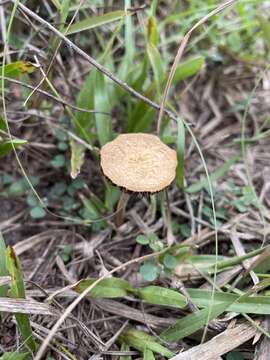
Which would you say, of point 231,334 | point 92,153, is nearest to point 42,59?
point 92,153

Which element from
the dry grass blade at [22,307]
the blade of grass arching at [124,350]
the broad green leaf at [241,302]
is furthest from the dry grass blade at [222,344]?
the dry grass blade at [22,307]

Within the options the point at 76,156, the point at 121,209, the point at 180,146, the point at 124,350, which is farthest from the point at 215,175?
the point at 124,350

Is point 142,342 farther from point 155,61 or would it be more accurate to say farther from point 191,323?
point 155,61

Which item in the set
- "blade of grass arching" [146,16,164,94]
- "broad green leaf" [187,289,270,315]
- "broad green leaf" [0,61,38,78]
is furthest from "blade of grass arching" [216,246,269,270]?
"broad green leaf" [0,61,38,78]

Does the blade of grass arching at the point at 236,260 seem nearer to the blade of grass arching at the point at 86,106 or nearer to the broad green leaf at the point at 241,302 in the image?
the broad green leaf at the point at 241,302

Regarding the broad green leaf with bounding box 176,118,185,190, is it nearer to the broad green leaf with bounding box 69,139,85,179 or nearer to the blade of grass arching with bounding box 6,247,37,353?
the broad green leaf with bounding box 69,139,85,179
